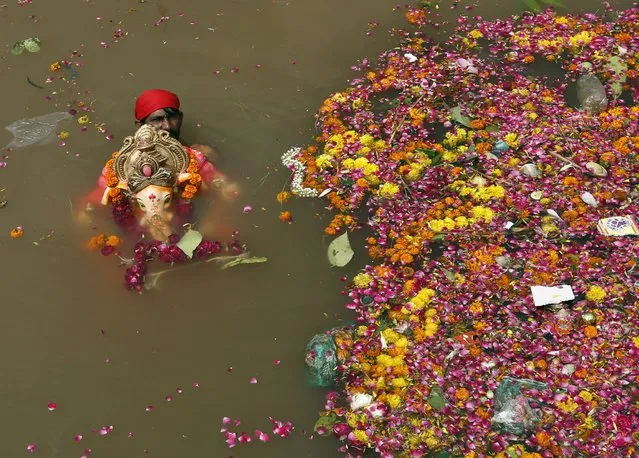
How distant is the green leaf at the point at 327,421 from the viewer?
647cm

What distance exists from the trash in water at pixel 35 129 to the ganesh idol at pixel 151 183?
5.89 feet

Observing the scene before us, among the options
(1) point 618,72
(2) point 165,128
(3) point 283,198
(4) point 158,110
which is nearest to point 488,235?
(3) point 283,198

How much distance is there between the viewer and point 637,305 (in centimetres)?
695

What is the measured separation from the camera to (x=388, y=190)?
8.34 meters

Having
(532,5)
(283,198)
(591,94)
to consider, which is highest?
(532,5)

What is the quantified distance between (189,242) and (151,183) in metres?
0.94

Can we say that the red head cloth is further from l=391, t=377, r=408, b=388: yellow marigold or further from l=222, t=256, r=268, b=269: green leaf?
l=391, t=377, r=408, b=388: yellow marigold

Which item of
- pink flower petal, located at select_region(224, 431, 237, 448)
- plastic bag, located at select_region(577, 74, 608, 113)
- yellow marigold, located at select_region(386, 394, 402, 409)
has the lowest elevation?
pink flower petal, located at select_region(224, 431, 237, 448)

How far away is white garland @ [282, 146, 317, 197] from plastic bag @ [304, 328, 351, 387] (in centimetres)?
244

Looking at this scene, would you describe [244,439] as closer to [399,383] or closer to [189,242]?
[399,383]

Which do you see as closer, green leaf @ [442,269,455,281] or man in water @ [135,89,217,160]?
green leaf @ [442,269,455,281]

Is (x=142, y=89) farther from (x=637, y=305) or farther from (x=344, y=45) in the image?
(x=637, y=305)

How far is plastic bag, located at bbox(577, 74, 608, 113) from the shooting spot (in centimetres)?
929

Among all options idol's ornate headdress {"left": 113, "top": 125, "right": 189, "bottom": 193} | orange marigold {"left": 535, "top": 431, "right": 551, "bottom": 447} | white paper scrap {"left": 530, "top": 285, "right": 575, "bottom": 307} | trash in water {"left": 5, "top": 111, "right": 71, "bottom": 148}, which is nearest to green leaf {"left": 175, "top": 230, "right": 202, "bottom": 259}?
idol's ornate headdress {"left": 113, "top": 125, "right": 189, "bottom": 193}
